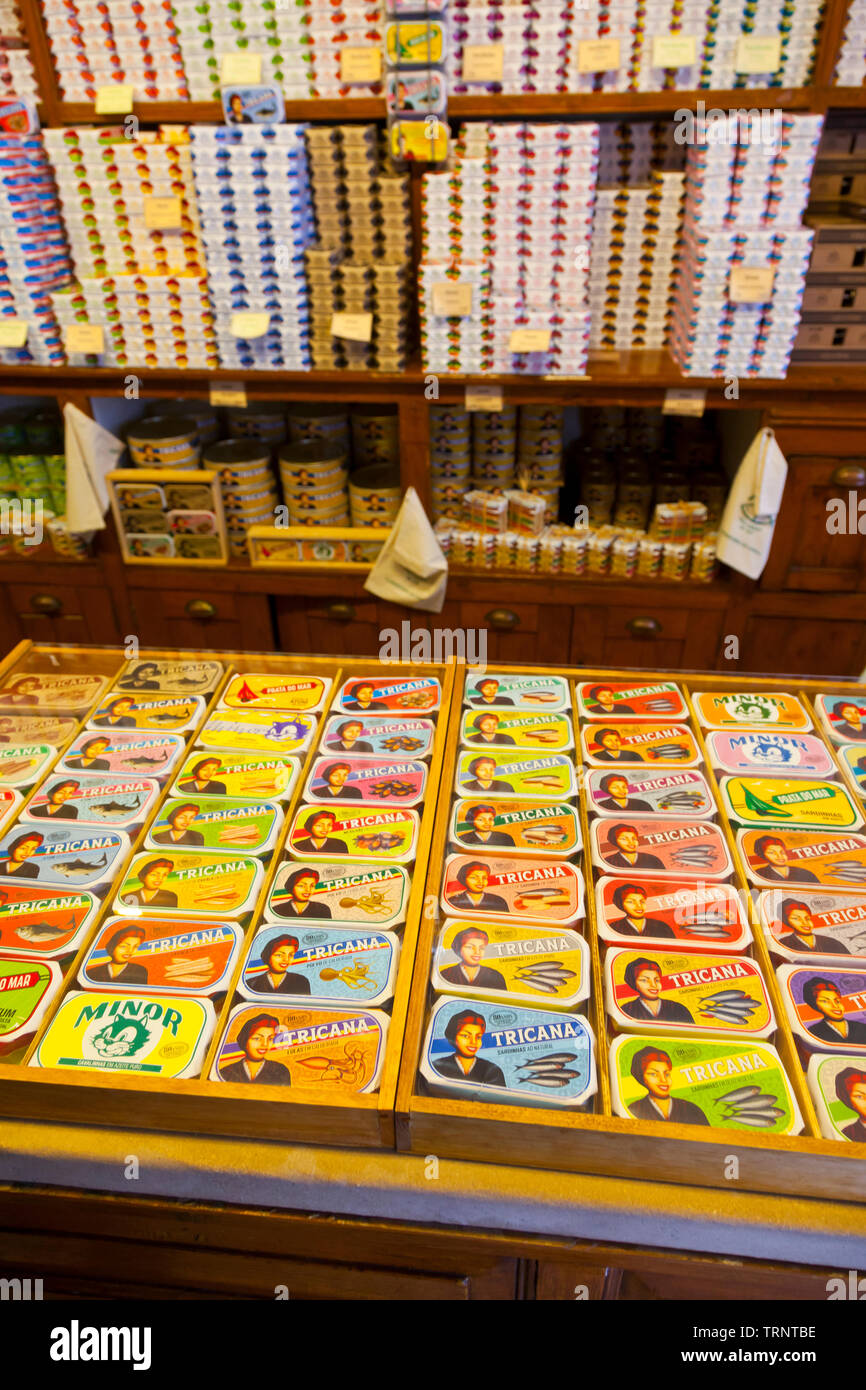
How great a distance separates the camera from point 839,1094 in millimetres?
1204

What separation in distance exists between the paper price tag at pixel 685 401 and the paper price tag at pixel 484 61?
102 centimetres

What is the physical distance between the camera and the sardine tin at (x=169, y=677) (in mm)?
2021

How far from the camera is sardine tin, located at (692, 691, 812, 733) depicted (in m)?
1.84

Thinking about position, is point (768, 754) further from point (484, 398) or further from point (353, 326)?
point (353, 326)

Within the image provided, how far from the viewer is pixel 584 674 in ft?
6.68

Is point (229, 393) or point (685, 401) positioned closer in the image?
point (685, 401)

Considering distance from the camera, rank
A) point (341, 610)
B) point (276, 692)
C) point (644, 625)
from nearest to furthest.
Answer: point (276, 692), point (644, 625), point (341, 610)

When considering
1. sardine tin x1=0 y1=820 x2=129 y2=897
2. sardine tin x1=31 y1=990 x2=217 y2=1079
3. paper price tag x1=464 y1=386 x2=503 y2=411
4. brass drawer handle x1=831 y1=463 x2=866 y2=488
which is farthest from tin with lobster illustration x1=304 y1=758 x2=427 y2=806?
brass drawer handle x1=831 y1=463 x2=866 y2=488

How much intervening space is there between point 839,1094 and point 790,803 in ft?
1.85

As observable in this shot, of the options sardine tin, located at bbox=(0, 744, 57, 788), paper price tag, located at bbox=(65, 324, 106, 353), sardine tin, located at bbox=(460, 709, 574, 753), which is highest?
paper price tag, located at bbox=(65, 324, 106, 353)

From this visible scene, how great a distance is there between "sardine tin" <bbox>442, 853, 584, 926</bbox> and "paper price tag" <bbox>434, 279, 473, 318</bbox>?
1.84 meters

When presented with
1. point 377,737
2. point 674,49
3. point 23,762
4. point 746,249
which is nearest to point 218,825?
point 377,737

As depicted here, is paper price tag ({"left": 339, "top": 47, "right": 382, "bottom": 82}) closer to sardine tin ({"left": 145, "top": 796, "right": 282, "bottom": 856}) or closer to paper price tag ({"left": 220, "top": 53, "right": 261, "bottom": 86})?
paper price tag ({"left": 220, "top": 53, "right": 261, "bottom": 86})

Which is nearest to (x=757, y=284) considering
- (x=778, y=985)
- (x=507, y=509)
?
(x=507, y=509)
